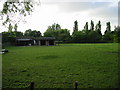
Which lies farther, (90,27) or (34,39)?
(90,27)

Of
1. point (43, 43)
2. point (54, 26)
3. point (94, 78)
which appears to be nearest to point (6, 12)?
point (94, 78)

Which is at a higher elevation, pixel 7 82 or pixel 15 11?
pixel 15 11

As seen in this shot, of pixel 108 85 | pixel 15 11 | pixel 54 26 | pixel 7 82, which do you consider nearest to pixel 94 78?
pixel 108 85

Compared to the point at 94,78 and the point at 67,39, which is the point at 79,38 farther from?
the point at 94,78

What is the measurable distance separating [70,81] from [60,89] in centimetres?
102

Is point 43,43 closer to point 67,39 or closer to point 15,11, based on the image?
point 67,39

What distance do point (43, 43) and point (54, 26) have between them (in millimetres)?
41673

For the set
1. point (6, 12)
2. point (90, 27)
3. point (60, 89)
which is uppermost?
point (90, 27)

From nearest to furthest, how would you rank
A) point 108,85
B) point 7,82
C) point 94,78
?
point 108,85 → point 7,82 → point 94,78

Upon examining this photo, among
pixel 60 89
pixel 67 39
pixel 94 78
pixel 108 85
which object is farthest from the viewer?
pixel 67 39

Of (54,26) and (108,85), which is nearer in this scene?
(108,85)

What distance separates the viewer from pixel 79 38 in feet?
222

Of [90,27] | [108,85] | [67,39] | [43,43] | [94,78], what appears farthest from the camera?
[90,27]

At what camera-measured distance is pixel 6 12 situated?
5660 mm
